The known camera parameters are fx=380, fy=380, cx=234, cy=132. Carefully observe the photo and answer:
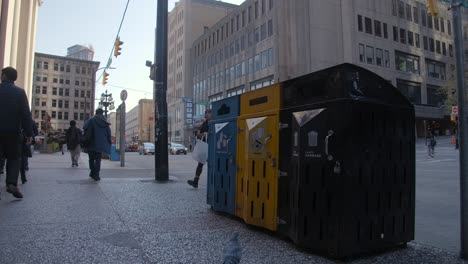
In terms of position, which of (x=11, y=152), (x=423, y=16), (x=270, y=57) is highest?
(x=423, y=16)

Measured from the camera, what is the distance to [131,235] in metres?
4.04

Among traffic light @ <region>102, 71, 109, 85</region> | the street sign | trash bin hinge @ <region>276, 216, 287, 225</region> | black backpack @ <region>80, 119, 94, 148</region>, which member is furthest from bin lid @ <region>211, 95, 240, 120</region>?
traffic light @ <region>102, 71, 109, 85</region>

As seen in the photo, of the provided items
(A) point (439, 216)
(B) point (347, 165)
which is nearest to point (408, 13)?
(A) point (439, 216)

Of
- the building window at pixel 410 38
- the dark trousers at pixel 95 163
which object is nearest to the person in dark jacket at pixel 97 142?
the dark trousers at pixel 95 163

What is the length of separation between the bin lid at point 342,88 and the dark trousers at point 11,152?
4.46m

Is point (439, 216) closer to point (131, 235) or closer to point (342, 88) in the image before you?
point (342, 88)

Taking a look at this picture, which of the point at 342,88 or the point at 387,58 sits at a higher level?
the point at 387,58

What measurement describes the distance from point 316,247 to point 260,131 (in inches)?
57.6

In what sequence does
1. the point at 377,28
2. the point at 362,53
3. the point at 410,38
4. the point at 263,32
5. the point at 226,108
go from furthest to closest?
1. the point at 410,38
2. the point at 263,32
3. the point at 377,28
4. the point at 362,53
5. the point at 226,108

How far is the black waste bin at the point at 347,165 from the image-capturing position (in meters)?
3.35

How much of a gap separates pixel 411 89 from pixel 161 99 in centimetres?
5383

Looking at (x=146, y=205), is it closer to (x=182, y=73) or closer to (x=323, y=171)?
(x=323, y=171)

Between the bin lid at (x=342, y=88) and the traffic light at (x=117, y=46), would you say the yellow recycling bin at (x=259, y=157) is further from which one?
the traffic light at (x=117, y=46)

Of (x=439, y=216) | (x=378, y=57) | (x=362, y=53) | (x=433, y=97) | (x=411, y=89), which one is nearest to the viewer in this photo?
(x=439, y=216)
